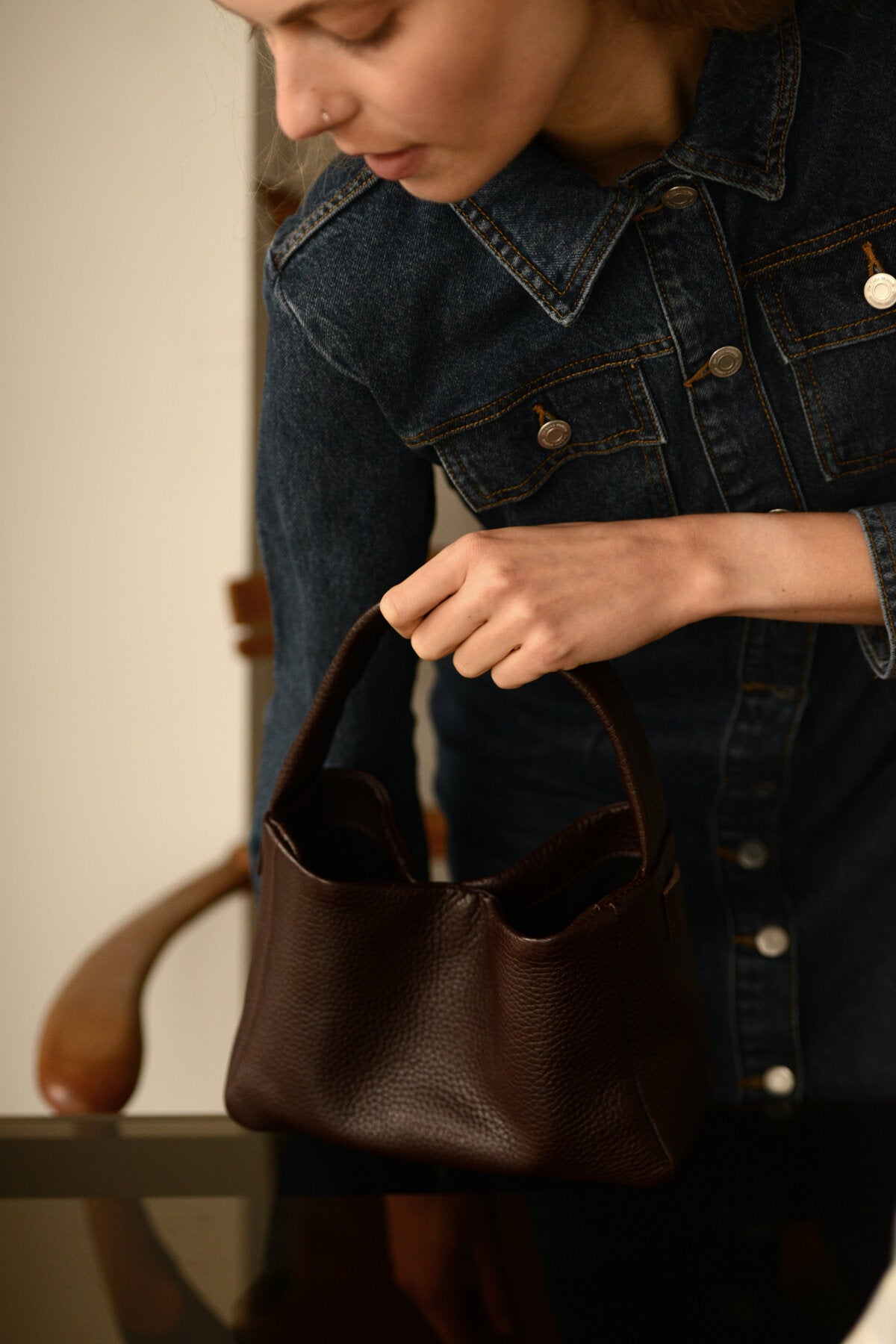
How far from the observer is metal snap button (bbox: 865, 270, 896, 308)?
2.12 feet

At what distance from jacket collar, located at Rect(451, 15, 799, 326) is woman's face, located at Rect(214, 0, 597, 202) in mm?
82

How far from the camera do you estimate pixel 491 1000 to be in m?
0.54

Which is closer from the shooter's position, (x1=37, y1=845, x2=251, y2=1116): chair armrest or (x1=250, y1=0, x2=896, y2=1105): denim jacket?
(x1=250, y1=0, x2=896, y2=1105): denim jacket

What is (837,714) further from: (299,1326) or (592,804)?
(299,1326)

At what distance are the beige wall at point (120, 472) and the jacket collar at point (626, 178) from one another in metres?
0.63

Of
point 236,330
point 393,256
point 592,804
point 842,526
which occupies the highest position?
point 236,330

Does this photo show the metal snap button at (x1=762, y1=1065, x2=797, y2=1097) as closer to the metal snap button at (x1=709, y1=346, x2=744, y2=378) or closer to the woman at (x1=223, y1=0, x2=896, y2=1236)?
the woman at (x1=223, y1=0, x2=896, y2=1236)

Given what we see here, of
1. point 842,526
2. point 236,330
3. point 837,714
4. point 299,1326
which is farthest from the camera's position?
point 236,330

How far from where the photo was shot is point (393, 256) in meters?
0.66

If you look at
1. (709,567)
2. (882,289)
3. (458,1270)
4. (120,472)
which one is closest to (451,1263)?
(458,1270)

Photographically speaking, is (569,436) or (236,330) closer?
(569,436)

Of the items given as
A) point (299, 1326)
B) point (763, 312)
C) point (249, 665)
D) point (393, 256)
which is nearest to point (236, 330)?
point (249, 665)

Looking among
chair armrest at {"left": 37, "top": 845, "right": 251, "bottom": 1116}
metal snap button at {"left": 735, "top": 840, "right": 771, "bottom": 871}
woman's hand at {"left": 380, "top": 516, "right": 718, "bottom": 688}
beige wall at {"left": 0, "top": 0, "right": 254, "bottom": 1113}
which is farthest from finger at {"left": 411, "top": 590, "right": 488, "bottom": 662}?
beige wall at {"left": 0, "top": 0, "right": 254, "bottom": 1113}

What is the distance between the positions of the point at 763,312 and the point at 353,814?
39 cm
